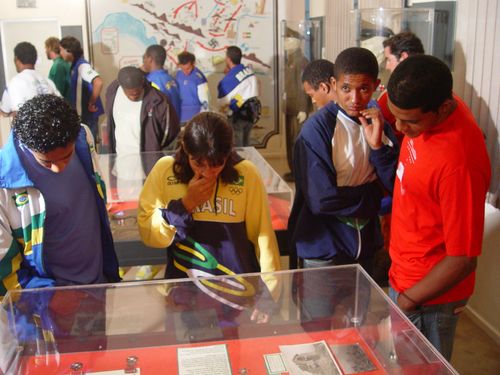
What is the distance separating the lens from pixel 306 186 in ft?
6.93

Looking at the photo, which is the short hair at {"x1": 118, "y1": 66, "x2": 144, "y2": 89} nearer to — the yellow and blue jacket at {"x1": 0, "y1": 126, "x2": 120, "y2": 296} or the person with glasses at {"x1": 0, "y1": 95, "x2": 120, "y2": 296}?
the person with glasses at {"x1": 0, "y1": 95, "x2": 120, "y2": 296}

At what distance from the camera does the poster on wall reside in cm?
703

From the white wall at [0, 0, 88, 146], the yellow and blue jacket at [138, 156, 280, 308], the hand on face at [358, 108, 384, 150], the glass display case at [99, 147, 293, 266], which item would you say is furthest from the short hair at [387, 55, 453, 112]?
the white wall at [0, 0, 88, 146]

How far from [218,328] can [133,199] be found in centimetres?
164

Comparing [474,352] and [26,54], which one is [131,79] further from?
[474,352]

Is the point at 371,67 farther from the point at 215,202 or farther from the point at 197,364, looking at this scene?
the point at 197,364

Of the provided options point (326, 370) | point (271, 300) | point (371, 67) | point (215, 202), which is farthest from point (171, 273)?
point (371, 67)

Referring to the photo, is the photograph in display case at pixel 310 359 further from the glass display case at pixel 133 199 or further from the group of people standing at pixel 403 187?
the glass display case at pixel 133 199

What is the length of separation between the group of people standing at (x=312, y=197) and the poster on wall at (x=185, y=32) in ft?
16.8

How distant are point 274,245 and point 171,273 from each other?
0.41 m

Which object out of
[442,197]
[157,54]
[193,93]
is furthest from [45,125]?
[193,93]

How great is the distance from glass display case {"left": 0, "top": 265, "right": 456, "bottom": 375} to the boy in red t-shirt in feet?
0.53
